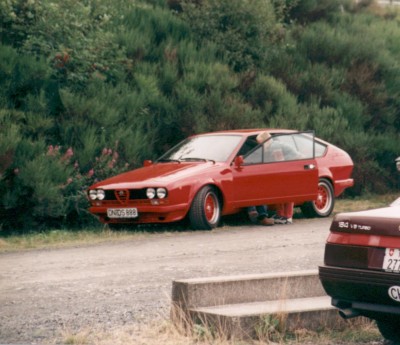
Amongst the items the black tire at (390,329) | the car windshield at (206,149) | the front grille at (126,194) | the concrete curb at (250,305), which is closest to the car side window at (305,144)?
the car windshield at (206,149)

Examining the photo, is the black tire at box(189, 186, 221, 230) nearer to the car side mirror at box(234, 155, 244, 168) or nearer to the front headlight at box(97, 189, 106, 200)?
the car side mirror at box(234, 155, 244, 168)

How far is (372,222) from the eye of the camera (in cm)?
718

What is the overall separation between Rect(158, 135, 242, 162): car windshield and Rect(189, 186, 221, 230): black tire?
2.38 ft

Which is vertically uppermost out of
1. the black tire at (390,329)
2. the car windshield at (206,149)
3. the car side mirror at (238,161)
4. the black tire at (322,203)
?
the car windshield at (206,149)

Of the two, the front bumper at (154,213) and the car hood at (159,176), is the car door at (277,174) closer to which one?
the car hood at (159,176)

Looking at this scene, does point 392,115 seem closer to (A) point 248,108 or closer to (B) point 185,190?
(A) point 248,108

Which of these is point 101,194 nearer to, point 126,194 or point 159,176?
point 126,194

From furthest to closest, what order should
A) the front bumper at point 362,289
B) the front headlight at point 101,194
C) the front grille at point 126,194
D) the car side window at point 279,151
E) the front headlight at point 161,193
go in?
1. the car side window at point 279,151
2. the front headlight at point 101,194
3. the front grille at point 126,194
4. the front headlight at point 161,193
5. the front bumper at point 362,289

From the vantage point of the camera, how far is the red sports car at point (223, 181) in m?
16.1

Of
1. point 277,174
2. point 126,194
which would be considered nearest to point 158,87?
point 277,174

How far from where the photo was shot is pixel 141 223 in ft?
53.8

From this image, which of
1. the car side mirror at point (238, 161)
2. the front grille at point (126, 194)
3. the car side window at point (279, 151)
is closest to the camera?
the front grille at point (126, 194)

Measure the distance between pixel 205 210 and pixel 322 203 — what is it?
306 cm

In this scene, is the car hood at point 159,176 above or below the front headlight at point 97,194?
above
